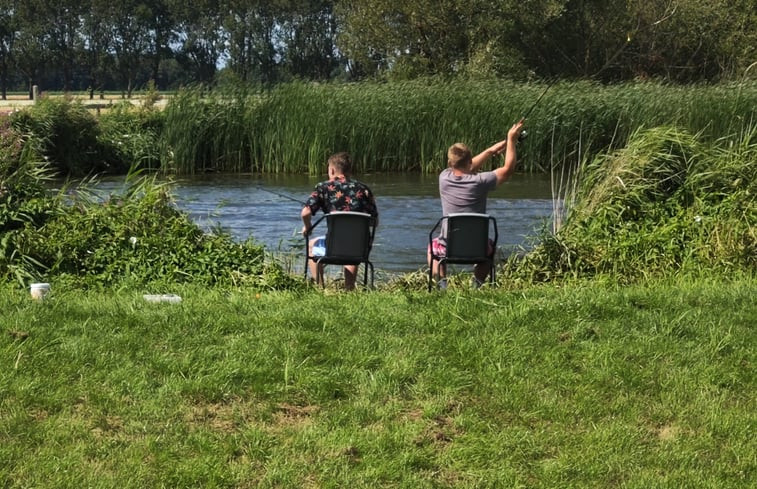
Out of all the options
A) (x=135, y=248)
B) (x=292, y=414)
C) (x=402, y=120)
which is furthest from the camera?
(x=402, y=120)

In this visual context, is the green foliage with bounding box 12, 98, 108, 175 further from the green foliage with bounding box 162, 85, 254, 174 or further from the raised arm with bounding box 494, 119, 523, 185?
the raised arm with bounding box 494, 119, 523, 185

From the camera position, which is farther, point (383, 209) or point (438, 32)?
point (438, 32)

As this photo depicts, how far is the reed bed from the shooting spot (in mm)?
19656

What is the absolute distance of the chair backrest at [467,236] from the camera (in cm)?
670

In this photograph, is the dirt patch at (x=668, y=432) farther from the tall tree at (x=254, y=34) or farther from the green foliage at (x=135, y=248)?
the tall tree at (x=254, y=34)

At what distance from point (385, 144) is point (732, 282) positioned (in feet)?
47.3

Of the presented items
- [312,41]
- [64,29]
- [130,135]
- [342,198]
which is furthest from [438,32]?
[64,29]

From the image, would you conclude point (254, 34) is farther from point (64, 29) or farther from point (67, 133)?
point (67, 133)

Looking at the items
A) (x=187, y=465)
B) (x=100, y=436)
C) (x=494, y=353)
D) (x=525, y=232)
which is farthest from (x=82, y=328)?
(x=525, y=232)

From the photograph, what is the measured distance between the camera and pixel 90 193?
8.32 m

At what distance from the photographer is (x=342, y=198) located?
285 inches

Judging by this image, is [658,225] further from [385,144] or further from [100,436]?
[385,144]

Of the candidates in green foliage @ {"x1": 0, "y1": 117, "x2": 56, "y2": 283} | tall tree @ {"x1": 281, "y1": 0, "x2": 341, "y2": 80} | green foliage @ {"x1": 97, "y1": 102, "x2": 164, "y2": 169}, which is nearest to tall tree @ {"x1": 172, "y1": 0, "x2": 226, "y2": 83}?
tall tree @ {"x1": 281, "y1": 0, "x2": 341, "y2": 80}

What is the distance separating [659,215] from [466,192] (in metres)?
2.01
